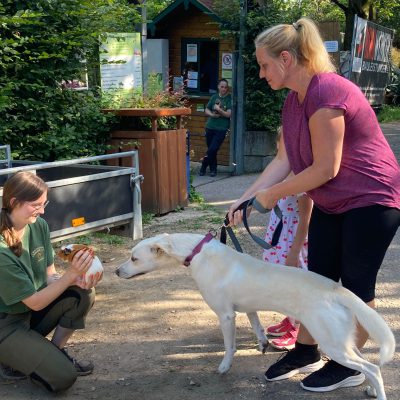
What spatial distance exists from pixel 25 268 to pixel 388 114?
2039 centimetres

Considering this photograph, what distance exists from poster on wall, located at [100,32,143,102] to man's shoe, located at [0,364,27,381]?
445cm

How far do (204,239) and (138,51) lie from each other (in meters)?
5.40

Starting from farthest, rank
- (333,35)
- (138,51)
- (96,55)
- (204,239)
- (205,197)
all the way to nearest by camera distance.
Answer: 1. (333,35)
2. (205,197)
3. (138,51)
4. (96,55)
5. (204,239)

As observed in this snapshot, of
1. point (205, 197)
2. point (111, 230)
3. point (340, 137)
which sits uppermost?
point (340, 137)

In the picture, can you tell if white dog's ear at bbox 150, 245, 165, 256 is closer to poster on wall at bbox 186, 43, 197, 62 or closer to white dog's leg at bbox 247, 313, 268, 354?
white dog's leg at bbox 247, 313, 268, 354

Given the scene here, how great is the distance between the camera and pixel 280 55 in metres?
3.00

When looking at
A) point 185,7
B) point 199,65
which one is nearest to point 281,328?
point 199,65

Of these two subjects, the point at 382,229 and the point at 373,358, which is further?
the point at 373,358

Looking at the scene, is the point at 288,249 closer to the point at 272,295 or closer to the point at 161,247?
the point at 272,295

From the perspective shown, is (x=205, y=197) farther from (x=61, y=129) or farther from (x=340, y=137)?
(x=340, y=137)

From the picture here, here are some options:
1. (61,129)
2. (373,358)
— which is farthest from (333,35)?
(373,358)

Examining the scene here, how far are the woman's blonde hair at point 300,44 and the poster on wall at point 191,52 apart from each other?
937cm

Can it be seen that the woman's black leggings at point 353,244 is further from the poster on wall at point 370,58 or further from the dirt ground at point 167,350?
the poster on wall at point 370,58

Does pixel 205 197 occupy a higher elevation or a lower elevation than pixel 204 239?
lower
